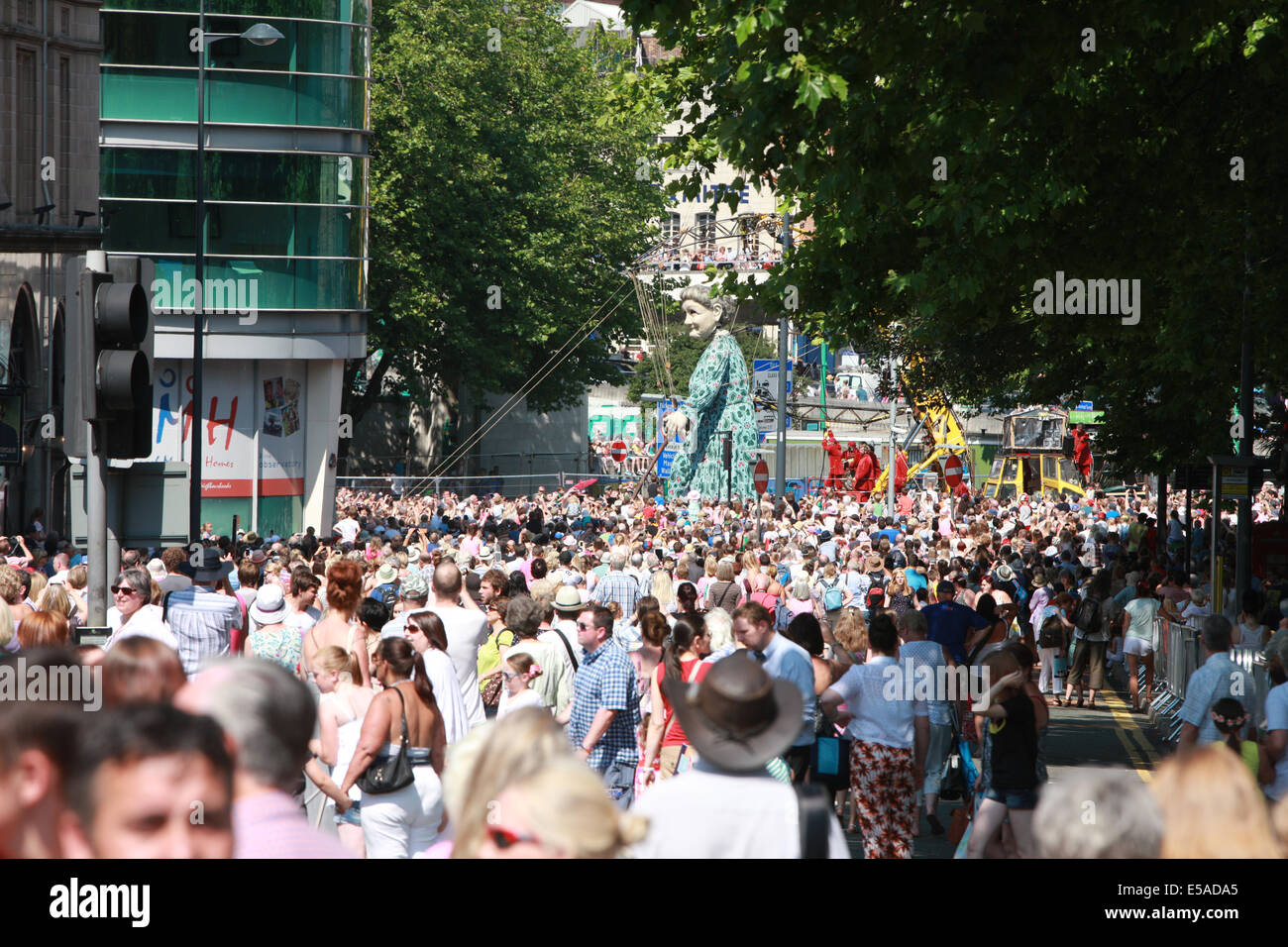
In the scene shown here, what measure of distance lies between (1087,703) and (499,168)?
34.1 m

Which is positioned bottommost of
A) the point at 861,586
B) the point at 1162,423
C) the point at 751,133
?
the point at 861,586

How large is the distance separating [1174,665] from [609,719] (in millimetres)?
9959

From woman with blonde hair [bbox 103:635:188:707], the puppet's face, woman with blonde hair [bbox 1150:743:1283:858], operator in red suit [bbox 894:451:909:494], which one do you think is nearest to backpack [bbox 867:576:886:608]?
woman with blonde hair [bbox 103:635:188:707]

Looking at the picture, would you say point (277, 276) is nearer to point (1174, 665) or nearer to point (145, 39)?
point (145, 39)

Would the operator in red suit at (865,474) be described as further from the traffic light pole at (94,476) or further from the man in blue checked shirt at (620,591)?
the traffic light pole at (94,476)

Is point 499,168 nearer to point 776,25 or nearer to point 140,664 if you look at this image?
point 776,25

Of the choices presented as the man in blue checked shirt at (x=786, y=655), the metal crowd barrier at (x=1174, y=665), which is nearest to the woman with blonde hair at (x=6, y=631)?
the man in blue checked shirt at (x=786, y=655)

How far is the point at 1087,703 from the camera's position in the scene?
18812mm

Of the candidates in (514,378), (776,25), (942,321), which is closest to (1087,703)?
(942,321)

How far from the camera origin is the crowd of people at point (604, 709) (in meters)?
3.40

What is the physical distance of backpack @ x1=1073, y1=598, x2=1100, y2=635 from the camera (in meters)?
18.2

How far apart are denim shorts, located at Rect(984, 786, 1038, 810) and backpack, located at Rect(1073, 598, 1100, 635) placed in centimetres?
1044

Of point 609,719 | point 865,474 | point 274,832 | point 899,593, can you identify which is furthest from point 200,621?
point 865,474

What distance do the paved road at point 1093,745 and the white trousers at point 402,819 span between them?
4.15 m
